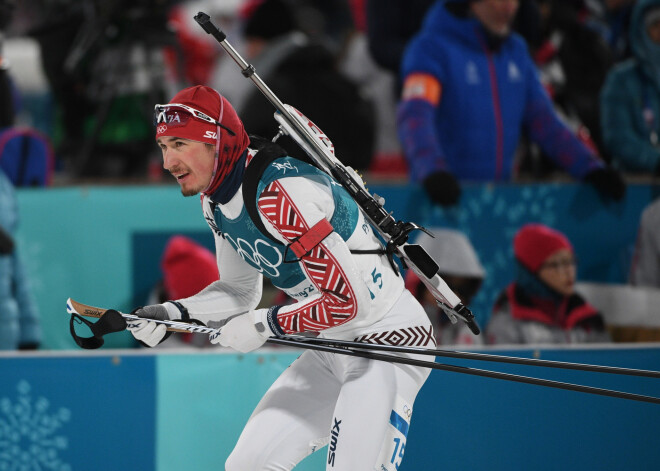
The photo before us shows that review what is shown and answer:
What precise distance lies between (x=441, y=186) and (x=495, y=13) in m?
1.09

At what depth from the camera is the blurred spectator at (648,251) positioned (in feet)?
20.4

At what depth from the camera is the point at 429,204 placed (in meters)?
6.18

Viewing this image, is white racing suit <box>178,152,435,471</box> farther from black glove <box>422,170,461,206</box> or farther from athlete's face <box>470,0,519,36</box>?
athlete's face <box>470,0,519,36</box>

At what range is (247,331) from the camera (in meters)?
3.72

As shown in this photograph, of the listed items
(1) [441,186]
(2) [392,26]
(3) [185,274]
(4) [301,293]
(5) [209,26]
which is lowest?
(4) [301,293]

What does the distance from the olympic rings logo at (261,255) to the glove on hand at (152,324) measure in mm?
383

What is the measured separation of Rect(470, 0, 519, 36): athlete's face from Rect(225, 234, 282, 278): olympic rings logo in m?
2.84

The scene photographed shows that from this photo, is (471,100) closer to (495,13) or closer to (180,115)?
(495,13)

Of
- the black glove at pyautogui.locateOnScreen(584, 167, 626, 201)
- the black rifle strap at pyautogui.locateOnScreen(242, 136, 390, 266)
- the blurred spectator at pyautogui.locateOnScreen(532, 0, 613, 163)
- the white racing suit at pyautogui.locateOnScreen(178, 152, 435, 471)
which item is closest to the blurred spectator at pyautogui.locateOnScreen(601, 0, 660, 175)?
the black glove at pyautogui.locateOnScreen(584, 167, 626, 201)

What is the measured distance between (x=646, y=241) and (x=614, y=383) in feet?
5.73

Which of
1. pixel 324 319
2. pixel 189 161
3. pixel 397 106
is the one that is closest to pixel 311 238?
pixel 324 319

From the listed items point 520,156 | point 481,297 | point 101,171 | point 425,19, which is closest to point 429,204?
point 481,297

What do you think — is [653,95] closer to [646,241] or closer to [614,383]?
[646,241]

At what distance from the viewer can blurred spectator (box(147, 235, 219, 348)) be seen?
5.95m
